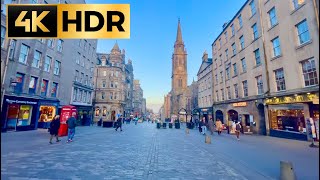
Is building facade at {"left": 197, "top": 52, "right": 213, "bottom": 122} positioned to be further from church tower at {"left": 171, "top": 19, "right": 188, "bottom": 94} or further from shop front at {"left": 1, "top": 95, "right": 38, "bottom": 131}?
church tower at {"left": 171, "top": 19, "right": 188, "bottom": 94}

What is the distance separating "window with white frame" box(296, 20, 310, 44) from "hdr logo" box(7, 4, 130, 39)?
14.7m

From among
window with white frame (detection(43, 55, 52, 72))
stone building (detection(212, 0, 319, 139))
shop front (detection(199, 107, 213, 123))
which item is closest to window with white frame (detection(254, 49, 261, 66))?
stone building (detection(212, 0, 319, 139))

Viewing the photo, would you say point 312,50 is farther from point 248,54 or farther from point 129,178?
point 129,178

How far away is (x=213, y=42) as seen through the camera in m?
31.6

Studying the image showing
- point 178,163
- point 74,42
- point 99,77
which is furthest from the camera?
point 99,77

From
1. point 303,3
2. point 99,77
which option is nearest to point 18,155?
point 303,3

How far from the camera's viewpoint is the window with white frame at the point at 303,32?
12.2m

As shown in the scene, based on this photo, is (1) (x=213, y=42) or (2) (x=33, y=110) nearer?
(2) (x=33, y=110)

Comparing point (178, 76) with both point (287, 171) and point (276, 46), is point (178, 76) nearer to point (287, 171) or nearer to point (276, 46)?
Answer: point (276, 46)

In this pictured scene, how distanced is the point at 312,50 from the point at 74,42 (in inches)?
1096

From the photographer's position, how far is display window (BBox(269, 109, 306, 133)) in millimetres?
13694

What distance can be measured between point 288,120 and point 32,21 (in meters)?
17.9

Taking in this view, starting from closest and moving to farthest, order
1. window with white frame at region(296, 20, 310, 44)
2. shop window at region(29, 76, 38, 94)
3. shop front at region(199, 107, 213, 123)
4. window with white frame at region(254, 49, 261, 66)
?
1. window with white frame at region(296, 20, 310, 44)
2. window with white frame at region(254, 49, 261, 66)
3. shop window at region(29, 76, 38, 94)
4. shop front at region(199, 107, 213, 123)

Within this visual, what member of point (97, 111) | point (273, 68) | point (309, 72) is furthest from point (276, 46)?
point (97, 111)
